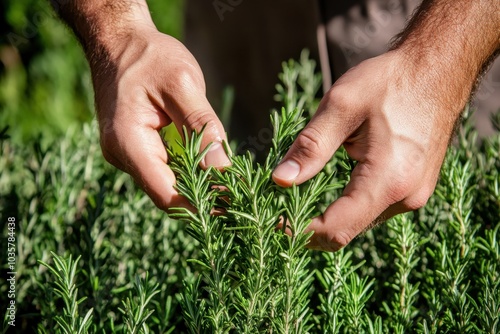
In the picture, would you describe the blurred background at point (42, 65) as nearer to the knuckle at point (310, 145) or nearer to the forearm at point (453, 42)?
the forearm at point (453, 42)

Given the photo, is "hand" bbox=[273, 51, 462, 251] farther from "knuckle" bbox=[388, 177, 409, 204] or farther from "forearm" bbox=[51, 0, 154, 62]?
"forearm" bbox=[51, 0, 154, 62]

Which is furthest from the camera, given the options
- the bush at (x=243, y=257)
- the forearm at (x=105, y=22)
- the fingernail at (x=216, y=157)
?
the forearm at (x=105, y=22)

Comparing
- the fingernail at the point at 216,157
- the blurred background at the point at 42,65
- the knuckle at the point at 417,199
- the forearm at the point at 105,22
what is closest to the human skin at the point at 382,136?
the knuckle at the point at 417,199

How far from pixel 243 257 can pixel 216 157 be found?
0.22 m

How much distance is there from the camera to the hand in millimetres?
1227

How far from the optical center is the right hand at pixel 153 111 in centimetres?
129

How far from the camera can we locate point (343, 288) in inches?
51.7

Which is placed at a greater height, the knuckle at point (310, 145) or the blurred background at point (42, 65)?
the knuckle at point (310, 145)

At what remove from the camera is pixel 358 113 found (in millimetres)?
1255

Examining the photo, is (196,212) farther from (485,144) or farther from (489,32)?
(485,144)

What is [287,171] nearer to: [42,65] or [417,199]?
[417,199]

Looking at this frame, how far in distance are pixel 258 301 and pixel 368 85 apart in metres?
0.50

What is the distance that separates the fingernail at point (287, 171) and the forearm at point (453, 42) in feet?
1.17

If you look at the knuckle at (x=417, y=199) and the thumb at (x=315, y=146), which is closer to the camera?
the thumb at (x=315, y=146)
